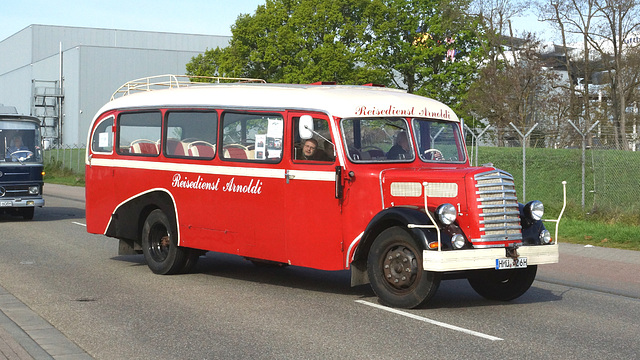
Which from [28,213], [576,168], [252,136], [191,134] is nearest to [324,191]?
[252,136]

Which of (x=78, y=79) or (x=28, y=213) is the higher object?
(x=78, y=79)

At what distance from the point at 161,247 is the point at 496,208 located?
202 inches

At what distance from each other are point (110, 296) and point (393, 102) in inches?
156

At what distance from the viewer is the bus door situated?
9.57 meters

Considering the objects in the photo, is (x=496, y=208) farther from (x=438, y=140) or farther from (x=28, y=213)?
(x=28, y=213)

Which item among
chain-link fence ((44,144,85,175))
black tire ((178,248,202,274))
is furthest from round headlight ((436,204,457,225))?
chain-link fence ((44,144,85,175))

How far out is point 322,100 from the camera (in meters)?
9.84

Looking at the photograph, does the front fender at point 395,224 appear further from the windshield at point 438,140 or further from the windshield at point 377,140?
the windshield at point 438,140

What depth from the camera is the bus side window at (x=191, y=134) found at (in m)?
11.1

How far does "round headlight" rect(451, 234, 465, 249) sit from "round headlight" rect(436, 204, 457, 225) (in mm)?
151

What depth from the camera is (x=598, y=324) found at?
8.51 metres

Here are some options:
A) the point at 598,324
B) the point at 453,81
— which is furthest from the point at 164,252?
the point at 453,81

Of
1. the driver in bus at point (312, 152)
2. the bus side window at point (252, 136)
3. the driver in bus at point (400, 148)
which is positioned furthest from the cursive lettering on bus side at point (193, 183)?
the driver in bus at point (400, 148)

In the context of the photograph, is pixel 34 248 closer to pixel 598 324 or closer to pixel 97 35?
pixel 598 324
